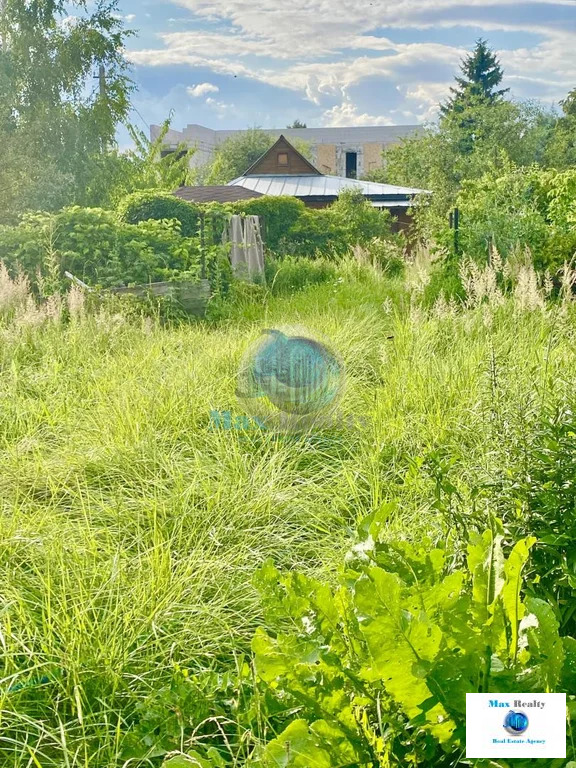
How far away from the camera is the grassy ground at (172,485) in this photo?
179cm

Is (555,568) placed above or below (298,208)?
below

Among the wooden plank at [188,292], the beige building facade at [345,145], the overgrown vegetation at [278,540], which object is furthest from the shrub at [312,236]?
the beige building facade at [345,145]

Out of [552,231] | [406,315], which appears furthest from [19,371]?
[552,231]

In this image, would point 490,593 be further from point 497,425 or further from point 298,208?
point 298,208

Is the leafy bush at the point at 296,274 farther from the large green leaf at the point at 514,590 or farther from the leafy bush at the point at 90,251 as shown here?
the large green leaf at the point at 514,590

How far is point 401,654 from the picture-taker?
1.24 m

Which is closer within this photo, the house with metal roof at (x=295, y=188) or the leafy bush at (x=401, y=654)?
the leafy bush at (x=401, y=654)

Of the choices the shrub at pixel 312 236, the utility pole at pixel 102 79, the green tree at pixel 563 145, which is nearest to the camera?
the shrub at pixel 312 236

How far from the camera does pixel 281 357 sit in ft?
13.2

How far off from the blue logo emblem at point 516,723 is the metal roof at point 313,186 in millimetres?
20468

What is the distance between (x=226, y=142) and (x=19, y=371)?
132 ft

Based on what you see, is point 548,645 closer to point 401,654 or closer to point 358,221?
point 401,654

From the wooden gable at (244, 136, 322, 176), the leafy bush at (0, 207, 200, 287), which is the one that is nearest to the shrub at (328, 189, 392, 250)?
the leafy bush at (0, 207, 200, 287)

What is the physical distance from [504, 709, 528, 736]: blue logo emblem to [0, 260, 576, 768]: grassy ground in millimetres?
587
